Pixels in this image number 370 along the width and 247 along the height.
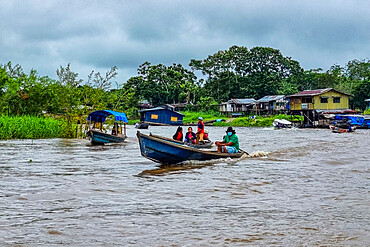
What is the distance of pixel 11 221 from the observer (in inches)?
290

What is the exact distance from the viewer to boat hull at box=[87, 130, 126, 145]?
24.0m

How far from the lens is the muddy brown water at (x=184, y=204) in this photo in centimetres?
656

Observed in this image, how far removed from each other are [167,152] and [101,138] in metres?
11.0

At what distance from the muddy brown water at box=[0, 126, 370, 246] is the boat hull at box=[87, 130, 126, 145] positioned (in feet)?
26.1

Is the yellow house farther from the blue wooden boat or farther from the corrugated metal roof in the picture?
the blue wooden boat

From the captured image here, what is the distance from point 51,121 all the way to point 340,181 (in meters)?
21.1

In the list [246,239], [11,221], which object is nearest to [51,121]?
[11,221]

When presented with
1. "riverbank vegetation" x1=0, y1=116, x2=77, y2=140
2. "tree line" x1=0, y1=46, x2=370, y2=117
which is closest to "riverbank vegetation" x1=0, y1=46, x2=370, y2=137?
"tree line" x1=0, y1=46, x2=370, y2=117

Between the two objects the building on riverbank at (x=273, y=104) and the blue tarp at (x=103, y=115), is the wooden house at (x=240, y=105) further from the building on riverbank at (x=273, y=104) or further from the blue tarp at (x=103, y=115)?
the blue tarp at (x=103, y=115)

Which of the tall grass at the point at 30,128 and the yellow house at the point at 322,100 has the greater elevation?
the yellow house at the point at 322,100

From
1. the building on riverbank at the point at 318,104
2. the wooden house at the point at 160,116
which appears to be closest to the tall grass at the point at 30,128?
the wooden house at the point at 160,116

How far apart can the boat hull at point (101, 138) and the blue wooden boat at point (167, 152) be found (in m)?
10.1

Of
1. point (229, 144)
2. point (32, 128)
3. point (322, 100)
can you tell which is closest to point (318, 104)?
point (322, 100)

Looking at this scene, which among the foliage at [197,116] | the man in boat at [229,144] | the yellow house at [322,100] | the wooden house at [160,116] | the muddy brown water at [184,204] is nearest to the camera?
the muddy brown water at [184,204]
